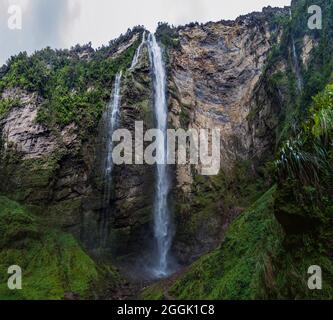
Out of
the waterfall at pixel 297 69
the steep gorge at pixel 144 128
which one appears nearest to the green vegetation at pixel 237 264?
the steep gorge at pixel 144 128

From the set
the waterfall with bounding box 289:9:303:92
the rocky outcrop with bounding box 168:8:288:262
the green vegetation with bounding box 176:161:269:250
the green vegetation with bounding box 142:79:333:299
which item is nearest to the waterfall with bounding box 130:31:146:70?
the rocky outcrop with bounding box 168:8:288:262

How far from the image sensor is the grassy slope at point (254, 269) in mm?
8734

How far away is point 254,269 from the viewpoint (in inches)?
438

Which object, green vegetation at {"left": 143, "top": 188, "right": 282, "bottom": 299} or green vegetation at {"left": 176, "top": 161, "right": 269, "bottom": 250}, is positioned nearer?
green vegetation at {"left": 143, "top": 188, "right": 282, "bottom": 299}

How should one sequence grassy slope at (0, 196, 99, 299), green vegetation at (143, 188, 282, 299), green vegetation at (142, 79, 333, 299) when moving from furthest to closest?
grassy slope at (0, 196, 99, 299) < green vegetation at (143, 188, 282, 299) < green vegetation at (142, 79, 333, 299)

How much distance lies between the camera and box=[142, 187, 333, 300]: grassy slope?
873 cm

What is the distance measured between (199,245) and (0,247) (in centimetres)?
1098

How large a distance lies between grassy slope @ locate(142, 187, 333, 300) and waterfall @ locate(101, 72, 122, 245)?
7.30 m

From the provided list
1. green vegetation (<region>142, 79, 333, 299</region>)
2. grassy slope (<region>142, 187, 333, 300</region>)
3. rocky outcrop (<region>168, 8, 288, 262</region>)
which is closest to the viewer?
green vegetation (<region>142, 79, 333, 299</region>)

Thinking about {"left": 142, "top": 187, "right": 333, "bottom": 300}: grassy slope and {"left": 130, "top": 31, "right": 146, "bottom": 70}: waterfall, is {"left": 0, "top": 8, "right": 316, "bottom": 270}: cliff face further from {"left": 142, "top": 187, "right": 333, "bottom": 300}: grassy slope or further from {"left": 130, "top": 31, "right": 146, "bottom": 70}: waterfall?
{"left": 142, "top": 187, "right": 333, "bottom": 300}: grassy slope

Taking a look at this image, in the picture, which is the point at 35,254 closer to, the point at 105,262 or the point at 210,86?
the point at 105,262

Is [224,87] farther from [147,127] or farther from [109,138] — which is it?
[109,138]

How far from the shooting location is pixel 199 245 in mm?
23391
